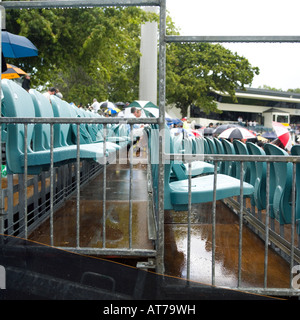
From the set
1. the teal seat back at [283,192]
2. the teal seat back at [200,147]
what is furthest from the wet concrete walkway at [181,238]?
the teal seat back at [200,147]

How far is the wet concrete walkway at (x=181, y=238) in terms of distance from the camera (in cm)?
221

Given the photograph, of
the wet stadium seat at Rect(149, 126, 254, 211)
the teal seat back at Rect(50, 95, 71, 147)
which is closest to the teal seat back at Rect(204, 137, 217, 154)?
the teal seat back at Rect(50, 95, 71, 147)

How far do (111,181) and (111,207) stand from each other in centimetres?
168

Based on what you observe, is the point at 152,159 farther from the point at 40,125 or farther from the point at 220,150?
the point at 220,150

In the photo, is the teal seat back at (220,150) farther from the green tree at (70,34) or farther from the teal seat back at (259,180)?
the green tree at (70,34)

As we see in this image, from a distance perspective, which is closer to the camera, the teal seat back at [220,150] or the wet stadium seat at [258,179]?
the wet stadium seat at [258,179]

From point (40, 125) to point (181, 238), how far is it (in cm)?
143

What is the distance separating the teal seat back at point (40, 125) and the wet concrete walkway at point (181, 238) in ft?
2.02

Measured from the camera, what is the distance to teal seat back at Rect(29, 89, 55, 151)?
2992 mm

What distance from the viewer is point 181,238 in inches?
112

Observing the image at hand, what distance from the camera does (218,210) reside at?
3902 millimetres

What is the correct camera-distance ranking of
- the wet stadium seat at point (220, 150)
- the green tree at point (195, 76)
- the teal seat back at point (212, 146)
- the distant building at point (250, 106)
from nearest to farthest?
the wet stadium seat at point (220, 150) < the teal seat back at point (212, 146) < the green tree at point (195, 76) < the distant building at point (250, 106)

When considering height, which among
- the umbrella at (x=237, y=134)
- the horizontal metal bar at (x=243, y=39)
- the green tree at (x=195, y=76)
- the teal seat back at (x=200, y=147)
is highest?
the green tree at (x=195, y=76)
